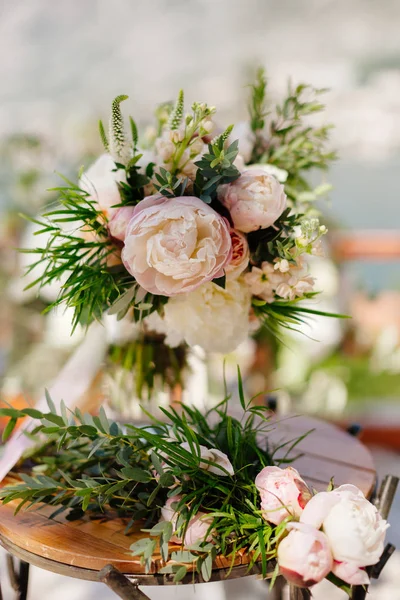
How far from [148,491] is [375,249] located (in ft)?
7.56

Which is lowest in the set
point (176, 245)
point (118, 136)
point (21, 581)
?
point (21, 581)

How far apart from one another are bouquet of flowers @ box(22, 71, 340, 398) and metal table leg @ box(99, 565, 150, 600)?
1.08ft

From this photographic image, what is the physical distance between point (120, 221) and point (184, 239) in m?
0.15

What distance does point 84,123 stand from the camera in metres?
2.73

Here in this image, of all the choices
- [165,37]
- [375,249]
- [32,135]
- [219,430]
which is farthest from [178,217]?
[165,37]

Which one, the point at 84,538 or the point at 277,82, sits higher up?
the point at 277,82

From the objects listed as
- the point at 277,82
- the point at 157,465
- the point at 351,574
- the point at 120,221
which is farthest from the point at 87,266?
the point at 277,82

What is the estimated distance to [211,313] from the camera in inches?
34.1

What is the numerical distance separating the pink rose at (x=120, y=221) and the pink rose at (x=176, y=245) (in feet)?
0.24

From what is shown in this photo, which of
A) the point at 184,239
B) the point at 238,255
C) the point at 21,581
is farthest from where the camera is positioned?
the point at 21,581

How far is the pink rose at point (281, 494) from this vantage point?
67 centimetres

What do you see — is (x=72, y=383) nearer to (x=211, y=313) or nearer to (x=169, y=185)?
(x=211, y=313)

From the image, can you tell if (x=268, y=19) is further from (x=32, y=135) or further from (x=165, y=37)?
(x=32, y=135)

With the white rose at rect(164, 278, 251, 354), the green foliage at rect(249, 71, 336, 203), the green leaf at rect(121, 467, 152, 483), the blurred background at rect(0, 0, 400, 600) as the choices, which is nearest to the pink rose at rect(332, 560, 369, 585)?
the green leaf at rect(121, 467, 152, 483)
